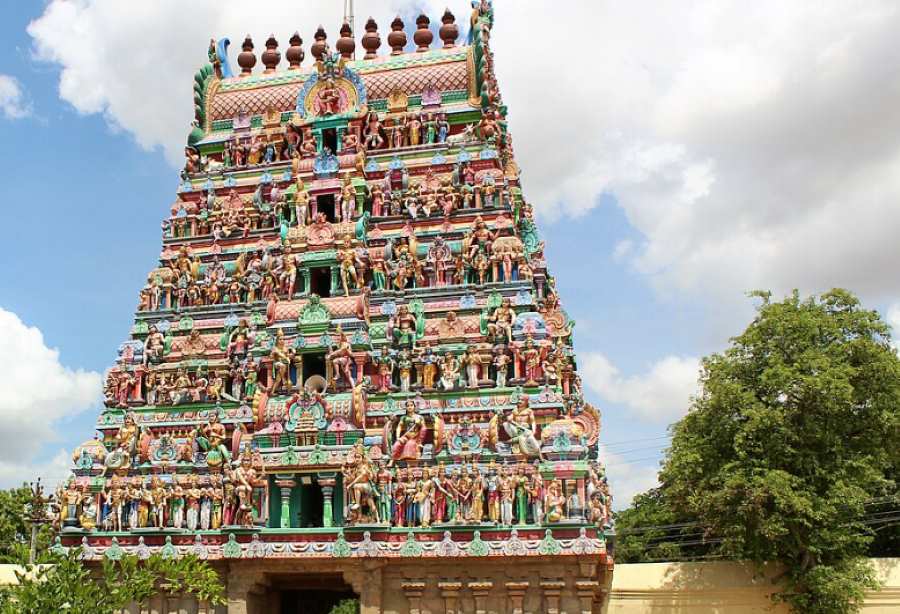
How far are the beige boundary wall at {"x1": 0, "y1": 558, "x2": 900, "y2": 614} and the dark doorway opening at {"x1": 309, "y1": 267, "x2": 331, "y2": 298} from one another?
29.6ft

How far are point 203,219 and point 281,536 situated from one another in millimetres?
10874

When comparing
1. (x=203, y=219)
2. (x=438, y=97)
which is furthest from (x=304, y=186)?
(x=438, y=97)

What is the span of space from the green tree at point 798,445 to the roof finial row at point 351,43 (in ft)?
44.5

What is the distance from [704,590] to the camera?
22.7 m

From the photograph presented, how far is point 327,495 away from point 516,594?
4903 mm

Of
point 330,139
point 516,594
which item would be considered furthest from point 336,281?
point 516,594

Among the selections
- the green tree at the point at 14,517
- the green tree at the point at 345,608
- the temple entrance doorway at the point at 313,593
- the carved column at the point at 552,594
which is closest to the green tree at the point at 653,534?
the green tree at the point at 345,608

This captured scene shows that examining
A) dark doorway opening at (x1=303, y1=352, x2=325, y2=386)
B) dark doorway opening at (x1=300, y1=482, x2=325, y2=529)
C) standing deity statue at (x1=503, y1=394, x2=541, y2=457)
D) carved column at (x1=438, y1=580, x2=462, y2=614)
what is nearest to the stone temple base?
carved column at (x1=438, y1=580, x2=462, y2=614)

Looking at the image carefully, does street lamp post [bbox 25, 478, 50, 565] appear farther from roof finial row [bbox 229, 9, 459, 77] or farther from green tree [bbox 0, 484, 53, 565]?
roof finial row [bbox 229, 9, 459, 77]

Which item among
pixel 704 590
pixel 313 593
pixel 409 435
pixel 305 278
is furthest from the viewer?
pixel 305 278

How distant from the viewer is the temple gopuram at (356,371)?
1992cm

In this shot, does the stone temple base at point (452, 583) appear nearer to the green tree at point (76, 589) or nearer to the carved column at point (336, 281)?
the green tree at point (76, 589)

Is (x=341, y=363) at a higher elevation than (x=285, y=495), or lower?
higher

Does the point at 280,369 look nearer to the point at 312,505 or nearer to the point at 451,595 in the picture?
the point at 312,505
